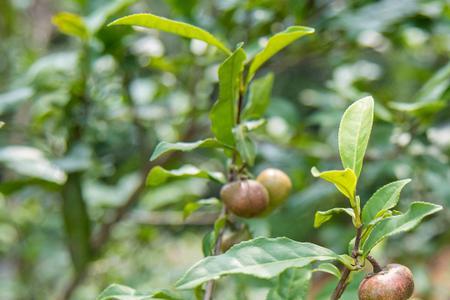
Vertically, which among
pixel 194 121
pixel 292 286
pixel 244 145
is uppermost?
pixel 244 145

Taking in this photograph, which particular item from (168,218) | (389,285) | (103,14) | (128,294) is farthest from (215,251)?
(168,218)

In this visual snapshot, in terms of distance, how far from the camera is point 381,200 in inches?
24.5

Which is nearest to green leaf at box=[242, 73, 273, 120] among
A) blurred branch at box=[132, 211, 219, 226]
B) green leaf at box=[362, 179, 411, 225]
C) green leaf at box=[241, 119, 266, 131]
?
green leaf at box=[241, 119, 266, 131]

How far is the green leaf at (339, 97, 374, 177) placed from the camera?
63 centimetres

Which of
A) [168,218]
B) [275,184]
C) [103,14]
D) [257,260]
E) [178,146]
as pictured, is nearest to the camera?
[257,260]

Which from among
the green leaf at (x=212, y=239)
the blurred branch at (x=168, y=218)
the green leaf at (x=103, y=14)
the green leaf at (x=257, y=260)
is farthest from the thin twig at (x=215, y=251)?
the blurred branch at (x=168, y=218)

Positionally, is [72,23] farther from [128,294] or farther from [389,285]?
[389,285]

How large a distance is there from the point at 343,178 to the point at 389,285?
10cm

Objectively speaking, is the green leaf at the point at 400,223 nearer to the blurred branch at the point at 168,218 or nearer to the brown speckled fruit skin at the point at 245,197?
the brown speckled fruit skin at the point at 245,197

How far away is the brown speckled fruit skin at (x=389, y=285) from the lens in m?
0.56

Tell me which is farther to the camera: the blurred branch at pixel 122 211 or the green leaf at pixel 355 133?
the blurred branch at pixel 122 211

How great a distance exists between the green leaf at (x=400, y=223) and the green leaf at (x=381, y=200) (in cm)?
1

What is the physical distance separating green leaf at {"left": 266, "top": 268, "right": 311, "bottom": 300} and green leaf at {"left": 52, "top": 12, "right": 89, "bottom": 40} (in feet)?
2.02

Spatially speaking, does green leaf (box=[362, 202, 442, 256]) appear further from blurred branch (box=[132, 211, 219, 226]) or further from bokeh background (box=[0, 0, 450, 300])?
blurred branch (box=[132, 211, 219, 226])
